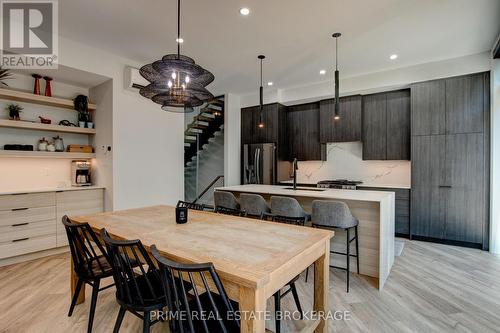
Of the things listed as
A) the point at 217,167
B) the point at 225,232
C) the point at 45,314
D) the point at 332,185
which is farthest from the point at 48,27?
the point at 332,185

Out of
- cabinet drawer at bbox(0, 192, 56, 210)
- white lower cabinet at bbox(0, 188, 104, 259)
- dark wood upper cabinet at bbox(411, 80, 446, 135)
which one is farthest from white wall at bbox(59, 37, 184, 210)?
dark wood upper cabinet at bbox(411, 80, 446, 135)

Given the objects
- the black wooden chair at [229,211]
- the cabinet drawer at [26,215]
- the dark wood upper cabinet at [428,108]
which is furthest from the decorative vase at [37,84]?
the dark wood upper cabinet at [428,108]

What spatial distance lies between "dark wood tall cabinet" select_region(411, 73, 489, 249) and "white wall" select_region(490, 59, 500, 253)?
75 mm

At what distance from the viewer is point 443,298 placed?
8.02 feet

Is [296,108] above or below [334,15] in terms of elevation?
below

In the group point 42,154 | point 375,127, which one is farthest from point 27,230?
point 375,127

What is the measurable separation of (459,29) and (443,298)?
10.7 feet

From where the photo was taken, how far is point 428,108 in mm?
4152

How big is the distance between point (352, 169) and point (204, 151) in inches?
142

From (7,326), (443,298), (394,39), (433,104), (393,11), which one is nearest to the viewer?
(7,326)

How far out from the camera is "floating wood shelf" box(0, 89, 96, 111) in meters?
3.41

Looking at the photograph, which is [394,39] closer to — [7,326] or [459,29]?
[459,29]

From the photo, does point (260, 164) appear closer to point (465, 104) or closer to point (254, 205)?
point (254, 205)

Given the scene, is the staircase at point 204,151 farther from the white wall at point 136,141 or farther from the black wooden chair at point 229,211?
the black wooden chair at point 229,211
